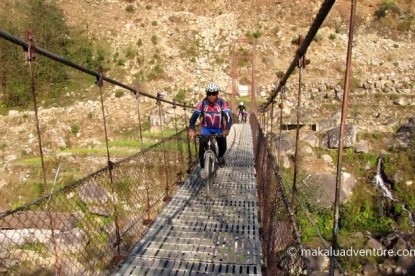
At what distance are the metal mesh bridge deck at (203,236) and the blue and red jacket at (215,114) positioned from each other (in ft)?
2.59

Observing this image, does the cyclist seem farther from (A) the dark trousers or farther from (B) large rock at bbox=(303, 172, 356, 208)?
(B) large rock at bbox=(303, 172, 356, 208)

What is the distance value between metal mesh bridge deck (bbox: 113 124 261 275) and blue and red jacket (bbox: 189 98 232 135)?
2.59ft

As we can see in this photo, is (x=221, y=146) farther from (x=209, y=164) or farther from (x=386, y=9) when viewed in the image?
(x=386, y=9)

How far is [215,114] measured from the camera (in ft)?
15.4

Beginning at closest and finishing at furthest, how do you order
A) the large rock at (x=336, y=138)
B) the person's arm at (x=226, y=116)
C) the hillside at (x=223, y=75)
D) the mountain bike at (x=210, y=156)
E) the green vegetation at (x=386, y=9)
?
the person's arm at (x=226, y=116), the mountain bike at (x=210, y=156), the hillside at (x=223, y=75), the large rock at (x=336, y=138), the green vegetation at (x=386, y=9)

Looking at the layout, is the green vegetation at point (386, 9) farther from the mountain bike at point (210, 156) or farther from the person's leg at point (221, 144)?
the mountain bike at point (210, 156)

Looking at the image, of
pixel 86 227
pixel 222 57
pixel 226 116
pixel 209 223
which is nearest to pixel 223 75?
pixel 222 57

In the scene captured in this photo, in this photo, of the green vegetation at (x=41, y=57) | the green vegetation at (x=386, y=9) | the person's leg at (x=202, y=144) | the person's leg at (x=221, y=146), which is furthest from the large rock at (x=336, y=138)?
the green vegetation at (x=386, y=9)

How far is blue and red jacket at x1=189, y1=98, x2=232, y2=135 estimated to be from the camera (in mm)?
4672

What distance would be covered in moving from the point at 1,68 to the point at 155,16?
1090cm

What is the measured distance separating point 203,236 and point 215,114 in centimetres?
150

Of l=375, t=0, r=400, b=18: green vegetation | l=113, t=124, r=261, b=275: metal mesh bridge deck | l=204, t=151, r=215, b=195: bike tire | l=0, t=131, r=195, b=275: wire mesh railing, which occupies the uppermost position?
l=375, t=0, r=400, b=18: green vegetation

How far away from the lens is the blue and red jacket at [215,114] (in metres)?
4.67

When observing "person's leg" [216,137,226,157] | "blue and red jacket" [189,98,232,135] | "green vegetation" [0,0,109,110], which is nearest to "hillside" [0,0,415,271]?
"green vegetation" [0,0,109,110]
